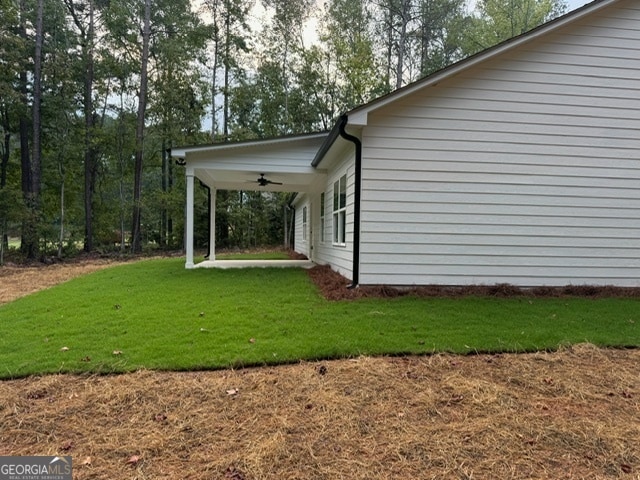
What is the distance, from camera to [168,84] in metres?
18.0

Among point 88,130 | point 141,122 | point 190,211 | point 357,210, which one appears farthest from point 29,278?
point 141,122

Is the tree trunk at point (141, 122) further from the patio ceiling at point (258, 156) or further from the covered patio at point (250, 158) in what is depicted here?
the patio ceiling at point (258, 156)

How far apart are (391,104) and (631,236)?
4975mm

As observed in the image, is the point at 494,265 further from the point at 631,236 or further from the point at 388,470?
the point at 388,470

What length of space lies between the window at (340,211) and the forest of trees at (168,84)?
34.8ft

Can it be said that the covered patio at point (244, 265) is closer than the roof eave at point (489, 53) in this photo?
No

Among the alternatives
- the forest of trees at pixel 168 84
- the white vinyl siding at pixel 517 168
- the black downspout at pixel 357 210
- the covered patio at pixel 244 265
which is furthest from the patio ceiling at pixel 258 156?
the forest of trees at pixel 168 84

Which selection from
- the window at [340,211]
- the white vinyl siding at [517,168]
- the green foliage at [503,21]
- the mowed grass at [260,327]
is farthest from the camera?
the green foliage at [503,21]

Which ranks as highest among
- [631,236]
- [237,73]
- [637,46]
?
[237,73]

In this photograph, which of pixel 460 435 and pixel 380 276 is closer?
pixel 460 435

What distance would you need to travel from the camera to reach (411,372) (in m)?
3.22

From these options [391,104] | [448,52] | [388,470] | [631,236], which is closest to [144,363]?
[388,470]

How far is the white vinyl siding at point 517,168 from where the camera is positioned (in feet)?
20.8

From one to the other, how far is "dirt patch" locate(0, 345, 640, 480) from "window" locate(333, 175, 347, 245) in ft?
14.6
